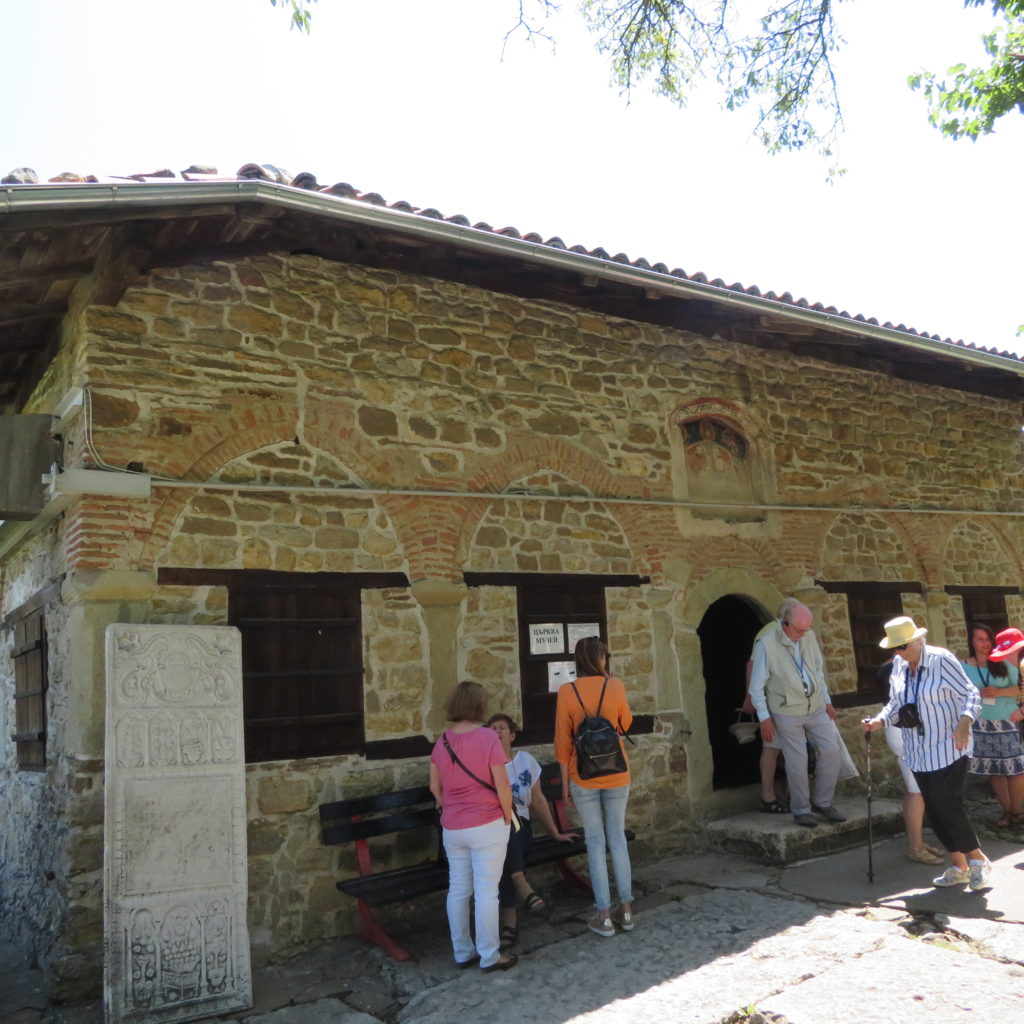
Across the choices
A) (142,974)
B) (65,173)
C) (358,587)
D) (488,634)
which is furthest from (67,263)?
(142,974)

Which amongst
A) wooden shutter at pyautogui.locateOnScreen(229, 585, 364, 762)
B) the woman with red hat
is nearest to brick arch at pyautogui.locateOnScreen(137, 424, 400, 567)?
wooden shutter at pyautogui.locateOnScreen(229, 585, 364, 762)

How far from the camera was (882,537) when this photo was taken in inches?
348

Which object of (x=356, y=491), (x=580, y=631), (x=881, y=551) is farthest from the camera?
(x=881, y=551)

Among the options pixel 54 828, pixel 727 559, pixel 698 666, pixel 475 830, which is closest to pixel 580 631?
pixel 698 666

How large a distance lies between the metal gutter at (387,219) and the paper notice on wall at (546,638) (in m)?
2.60

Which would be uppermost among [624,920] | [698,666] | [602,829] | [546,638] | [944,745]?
[546,638]

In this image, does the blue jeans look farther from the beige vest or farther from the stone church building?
the beige vest

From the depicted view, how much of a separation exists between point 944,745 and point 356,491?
Result: 13.3 ft

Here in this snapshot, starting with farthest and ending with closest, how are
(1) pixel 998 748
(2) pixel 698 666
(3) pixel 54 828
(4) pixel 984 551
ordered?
(4) pixel 984 551 → (2) pixel 698 666 → (1) pixel 998 748 → (3) pixel 54 828

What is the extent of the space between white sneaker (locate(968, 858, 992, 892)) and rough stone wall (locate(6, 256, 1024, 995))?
2123mm

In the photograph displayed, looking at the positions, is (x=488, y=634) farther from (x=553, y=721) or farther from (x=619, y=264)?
(x=619, y=264)

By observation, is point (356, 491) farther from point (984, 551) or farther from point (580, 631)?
point (984, 551)

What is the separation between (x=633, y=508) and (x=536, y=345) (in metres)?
1.57

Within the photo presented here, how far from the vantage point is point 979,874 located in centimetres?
523
